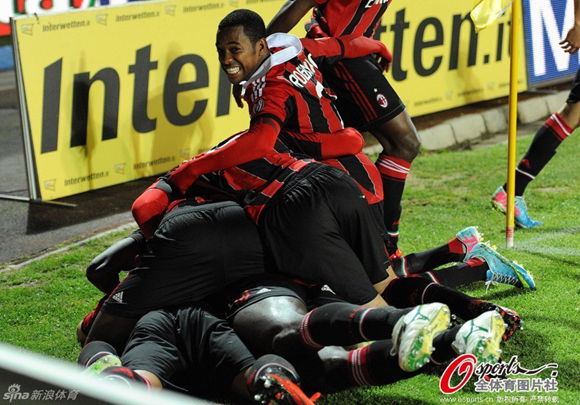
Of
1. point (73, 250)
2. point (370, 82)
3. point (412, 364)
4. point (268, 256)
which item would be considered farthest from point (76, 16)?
point (412, 364)

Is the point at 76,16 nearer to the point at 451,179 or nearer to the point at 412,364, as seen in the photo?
the point at 451,179

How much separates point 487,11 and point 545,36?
15.9 feet

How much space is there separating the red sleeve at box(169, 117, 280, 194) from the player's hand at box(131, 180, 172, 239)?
0.09 meters

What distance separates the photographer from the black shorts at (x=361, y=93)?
5086 millimetres

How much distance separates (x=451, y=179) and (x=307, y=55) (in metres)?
2.87

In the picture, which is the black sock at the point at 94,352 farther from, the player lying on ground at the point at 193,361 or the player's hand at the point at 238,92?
the player's hand at the point at 238,92

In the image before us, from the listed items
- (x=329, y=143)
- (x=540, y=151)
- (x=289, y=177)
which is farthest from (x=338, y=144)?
(x=540, y=151)

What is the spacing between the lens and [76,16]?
22.6 feet

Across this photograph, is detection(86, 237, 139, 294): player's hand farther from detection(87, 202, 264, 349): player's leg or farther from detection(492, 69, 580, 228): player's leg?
detection(492, 69, 580, 228): player's leg

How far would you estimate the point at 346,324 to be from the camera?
10.7 feet

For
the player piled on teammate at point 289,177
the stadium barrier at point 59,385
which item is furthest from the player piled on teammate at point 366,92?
the stadium barrier at point 59,385

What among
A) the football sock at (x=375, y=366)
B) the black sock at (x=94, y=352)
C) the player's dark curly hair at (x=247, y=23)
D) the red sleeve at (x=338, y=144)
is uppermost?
the player's dark curly hair at (x=247, y=23)

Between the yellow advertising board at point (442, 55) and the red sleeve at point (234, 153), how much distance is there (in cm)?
467

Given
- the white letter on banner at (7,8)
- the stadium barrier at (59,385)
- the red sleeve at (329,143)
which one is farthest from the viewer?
the white letter on banner at (7,8)
